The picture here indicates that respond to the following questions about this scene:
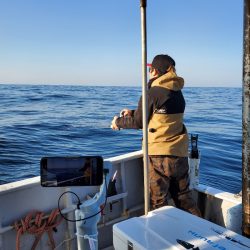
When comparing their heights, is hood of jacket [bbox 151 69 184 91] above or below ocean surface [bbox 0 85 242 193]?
above

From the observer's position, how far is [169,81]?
335 cm

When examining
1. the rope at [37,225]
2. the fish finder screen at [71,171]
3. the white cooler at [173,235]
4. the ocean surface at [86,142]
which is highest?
the fish finder screen at [71,171]

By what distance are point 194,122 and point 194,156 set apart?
47.0ft

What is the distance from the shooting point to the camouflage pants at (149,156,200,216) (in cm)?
340

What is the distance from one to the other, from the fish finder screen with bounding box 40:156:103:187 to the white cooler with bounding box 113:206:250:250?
371mm

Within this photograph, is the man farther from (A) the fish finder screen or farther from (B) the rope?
(A) the fish finder screen

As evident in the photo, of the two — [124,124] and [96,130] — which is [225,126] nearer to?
[96,130]

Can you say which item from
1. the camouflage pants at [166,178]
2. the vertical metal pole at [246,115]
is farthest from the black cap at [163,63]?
the vertical metal pole at [246,115]

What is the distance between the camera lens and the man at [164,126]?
3.33m

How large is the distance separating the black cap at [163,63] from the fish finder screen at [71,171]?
1.56 meters

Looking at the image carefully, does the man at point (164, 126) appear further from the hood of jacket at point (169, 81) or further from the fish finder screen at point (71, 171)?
the fish finder screen at point (71, 171)

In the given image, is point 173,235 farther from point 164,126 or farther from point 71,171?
point 164,126

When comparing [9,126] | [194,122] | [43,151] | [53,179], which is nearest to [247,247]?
[53,179]

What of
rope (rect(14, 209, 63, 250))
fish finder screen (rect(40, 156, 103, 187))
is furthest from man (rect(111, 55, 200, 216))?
fish finder screen (rect(40, 156, 103, 187))
